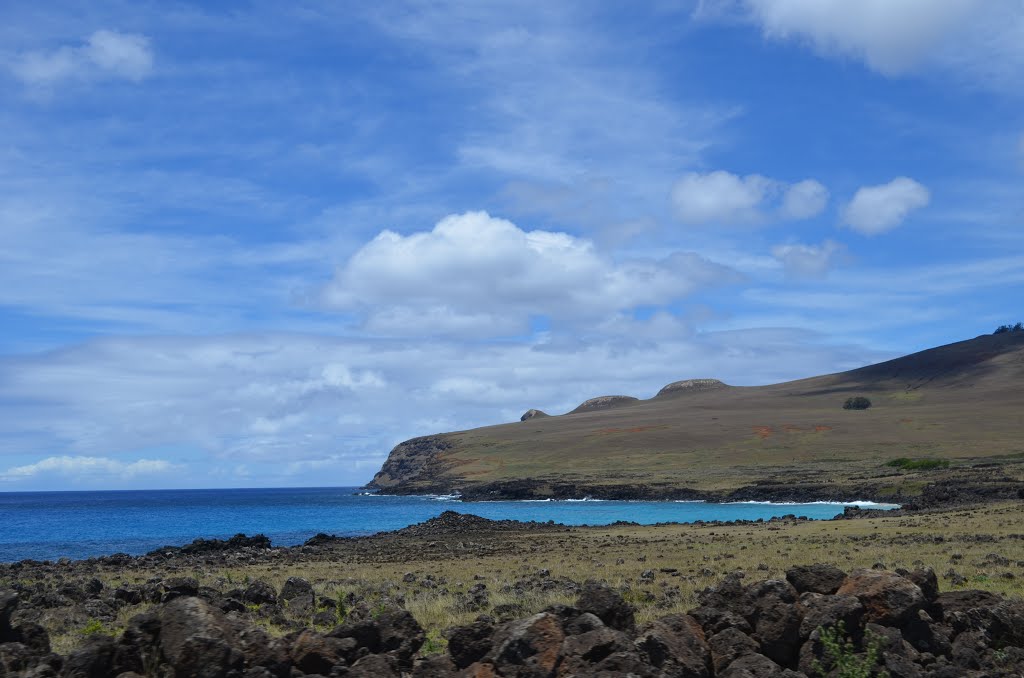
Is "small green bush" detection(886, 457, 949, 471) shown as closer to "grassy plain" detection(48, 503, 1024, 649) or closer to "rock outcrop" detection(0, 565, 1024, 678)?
"grassy plain" detection(48, 503, 1024, 649)

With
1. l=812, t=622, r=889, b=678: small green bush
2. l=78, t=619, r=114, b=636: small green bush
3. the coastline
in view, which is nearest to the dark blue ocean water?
the coastline

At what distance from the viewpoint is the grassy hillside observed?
360 feet

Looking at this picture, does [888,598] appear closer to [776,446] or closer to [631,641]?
[631,641]

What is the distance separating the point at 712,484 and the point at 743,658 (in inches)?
3983

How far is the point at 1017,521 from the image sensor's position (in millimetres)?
36375

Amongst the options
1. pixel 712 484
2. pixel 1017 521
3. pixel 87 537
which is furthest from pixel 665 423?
pixel 1017 521

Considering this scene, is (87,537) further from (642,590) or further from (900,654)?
(900,654)

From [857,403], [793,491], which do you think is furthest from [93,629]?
[857,403]

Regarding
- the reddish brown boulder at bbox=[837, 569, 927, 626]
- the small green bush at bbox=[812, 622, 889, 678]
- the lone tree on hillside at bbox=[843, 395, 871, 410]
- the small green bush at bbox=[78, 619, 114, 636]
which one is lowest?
the small green bush at bbox=[812, 622, 889, 678]

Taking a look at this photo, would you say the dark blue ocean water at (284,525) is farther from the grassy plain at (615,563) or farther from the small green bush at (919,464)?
the small green bush at (919,464)

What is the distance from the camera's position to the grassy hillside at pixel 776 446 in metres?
110

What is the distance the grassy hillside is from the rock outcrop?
7051 cm

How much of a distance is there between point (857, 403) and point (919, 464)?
82.4 meters

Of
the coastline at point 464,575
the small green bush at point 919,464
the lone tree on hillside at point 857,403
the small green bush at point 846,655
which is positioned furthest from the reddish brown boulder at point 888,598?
the lone tree on hillside at point 857,403
